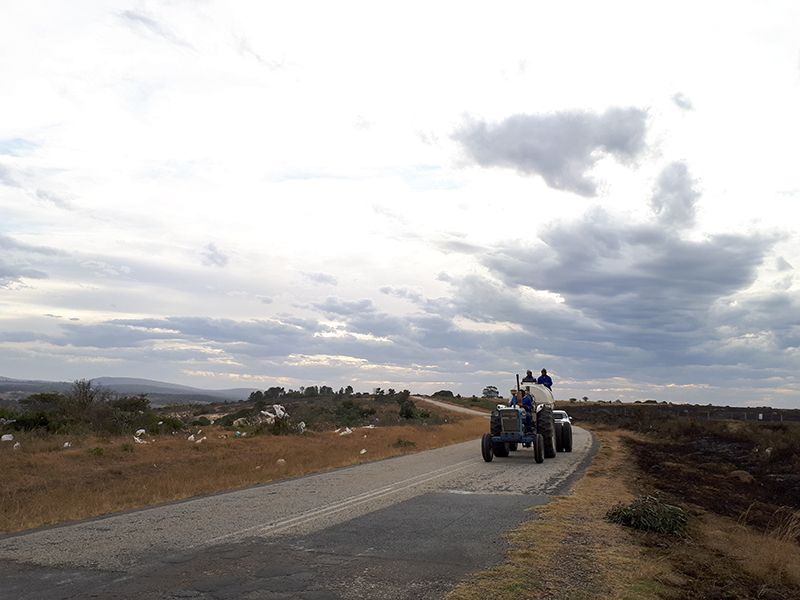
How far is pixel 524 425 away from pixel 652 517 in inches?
462

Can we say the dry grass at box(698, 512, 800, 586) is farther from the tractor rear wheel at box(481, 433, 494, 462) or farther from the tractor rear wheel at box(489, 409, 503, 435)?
the tractor rear wheel at box(489, 409, 503, 435)

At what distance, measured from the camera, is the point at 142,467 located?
69.4ft

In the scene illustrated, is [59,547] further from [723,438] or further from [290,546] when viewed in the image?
[723,438]

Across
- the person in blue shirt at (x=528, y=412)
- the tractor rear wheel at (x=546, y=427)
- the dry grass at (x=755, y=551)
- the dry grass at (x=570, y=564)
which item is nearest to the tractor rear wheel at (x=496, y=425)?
the person in blue shirt at (x=528, y=412)

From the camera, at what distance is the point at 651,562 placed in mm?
8461

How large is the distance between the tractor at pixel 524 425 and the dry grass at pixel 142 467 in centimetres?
498

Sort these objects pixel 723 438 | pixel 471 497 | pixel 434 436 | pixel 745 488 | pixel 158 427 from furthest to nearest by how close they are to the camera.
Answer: pixel 723 438 → pixel 434 436 → pixel 158 427 → pixel 745 488 → pixel 471 497

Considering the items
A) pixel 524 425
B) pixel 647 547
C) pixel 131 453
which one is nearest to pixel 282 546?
pixel 647 547

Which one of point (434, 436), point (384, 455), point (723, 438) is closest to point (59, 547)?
point (384, 455)

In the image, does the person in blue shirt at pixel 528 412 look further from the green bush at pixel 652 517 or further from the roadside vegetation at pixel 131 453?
the green bush at pixel 652 517

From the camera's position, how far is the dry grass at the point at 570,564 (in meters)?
6.91

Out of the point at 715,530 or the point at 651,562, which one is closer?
the point at 651,562

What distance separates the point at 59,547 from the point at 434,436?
3014 cm

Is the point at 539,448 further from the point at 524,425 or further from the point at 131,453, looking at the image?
the point at 131,453
